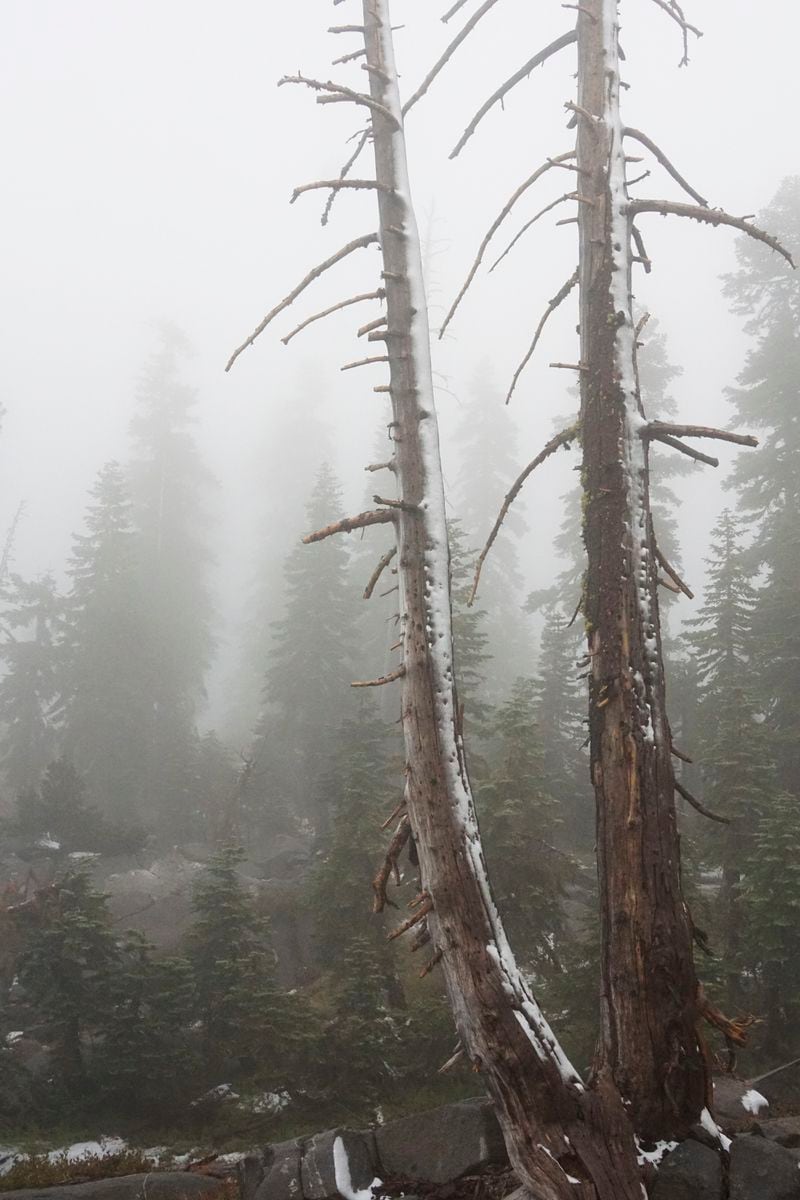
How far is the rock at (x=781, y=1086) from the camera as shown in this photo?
32.1 feet

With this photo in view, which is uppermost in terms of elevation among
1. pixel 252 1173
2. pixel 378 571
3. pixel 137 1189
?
pixel 378 571

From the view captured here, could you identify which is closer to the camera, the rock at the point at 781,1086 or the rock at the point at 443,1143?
the rock at the point at 443,1143

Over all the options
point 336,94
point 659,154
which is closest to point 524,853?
point 659,154

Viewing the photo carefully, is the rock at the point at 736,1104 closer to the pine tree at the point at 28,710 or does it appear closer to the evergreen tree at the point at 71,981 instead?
the evergreen tree at the point at 71,981

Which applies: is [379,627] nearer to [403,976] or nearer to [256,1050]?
[403,976]

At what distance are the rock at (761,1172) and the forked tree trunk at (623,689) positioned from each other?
1.45ft

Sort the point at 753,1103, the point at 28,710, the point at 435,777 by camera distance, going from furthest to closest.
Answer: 1. the point at 28,710
2. the point at 753,1103
3. the point at 435,777

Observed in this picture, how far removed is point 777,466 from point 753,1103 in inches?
784

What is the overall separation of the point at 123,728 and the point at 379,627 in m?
11.1

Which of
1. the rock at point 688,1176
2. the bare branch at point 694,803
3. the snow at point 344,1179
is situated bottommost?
the snow at point 344,1179

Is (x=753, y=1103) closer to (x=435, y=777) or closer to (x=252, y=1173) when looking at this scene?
(x=252, y=1173)

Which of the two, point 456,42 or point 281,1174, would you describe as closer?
point 456,42

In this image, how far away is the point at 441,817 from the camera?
16.7ft

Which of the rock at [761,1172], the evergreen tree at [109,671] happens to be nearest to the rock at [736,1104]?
the rock at [761,1172]
